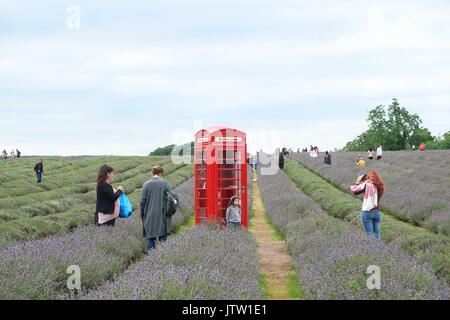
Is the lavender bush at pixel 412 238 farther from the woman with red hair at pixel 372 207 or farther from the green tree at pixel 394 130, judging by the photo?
the green tree at pixel 394 130

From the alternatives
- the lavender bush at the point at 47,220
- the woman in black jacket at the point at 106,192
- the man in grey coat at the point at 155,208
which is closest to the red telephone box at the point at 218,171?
the man in grey coat at the point at 155,208

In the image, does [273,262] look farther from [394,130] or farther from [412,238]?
[394,130]

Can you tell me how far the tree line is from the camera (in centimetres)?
7931

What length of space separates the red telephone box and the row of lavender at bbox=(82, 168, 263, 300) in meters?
1.98

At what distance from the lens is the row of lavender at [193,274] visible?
452 centimetres

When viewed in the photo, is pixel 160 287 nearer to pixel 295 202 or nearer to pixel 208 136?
pixel 208 136

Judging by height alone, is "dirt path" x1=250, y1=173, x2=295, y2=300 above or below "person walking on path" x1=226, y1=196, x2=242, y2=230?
below

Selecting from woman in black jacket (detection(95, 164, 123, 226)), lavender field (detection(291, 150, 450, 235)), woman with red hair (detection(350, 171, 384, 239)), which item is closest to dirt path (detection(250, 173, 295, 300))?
woman with red hair (detection(350, 171, 384, 239))

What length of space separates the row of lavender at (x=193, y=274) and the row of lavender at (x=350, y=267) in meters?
0.70

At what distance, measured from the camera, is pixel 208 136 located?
9.94m

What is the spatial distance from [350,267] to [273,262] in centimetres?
300

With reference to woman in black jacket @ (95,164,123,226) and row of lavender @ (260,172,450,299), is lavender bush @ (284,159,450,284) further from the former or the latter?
woman in black jacket @ (95,164,123,226)

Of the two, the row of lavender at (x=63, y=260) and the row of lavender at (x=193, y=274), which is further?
the row of lavender at (x=63, y=260)

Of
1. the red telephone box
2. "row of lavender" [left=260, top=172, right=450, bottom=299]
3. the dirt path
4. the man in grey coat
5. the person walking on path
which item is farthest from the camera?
the red telephone box
